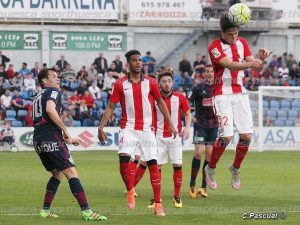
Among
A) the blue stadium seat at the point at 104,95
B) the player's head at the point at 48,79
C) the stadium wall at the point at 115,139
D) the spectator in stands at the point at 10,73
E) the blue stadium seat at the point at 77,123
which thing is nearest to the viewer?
the player's head at the point at 48,79

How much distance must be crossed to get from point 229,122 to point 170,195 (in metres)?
3.49

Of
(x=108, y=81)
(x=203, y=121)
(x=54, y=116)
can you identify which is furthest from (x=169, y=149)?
(x=108, y=81)

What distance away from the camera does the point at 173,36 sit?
43.2 m

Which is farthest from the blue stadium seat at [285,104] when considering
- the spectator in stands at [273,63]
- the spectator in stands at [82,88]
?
the spectator in stands at [82,88]

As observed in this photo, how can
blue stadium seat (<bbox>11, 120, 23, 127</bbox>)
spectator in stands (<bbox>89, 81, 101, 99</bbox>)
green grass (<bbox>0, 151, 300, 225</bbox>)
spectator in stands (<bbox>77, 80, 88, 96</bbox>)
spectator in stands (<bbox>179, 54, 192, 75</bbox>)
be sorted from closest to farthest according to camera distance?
green grass (<bbox>0, 151, 300, 225</bbox>), blue stadium seat (<bbox>11, 120, 23, 127</bbox>), spectator in stands (<bbox>77, 80, 88, 96</bbox>), spectator in stands (<bbox>89, 81, 101, 99</bbox>), spectator in stands (<bbox>179, 54, 192, 75</bbox>)

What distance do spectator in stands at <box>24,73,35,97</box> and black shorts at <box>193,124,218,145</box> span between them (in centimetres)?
1874

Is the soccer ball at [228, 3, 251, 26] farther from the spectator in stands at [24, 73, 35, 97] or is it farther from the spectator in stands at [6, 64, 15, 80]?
the spectator in stands at [6, 64, 15, 80]

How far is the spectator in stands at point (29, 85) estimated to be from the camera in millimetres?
35594

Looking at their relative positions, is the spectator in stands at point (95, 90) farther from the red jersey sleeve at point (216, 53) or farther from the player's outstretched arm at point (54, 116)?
the player's outstretched arm at point (54, 116)

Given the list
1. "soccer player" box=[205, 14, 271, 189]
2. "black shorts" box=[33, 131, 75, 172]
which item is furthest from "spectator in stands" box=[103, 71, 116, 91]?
"black shorts" box=[33, 131, 75, 172]

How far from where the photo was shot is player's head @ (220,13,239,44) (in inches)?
545

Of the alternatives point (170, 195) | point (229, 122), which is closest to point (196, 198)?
point (170, 195)

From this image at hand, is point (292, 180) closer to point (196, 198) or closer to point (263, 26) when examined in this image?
point (196, 198)

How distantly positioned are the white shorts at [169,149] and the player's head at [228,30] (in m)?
2.53
